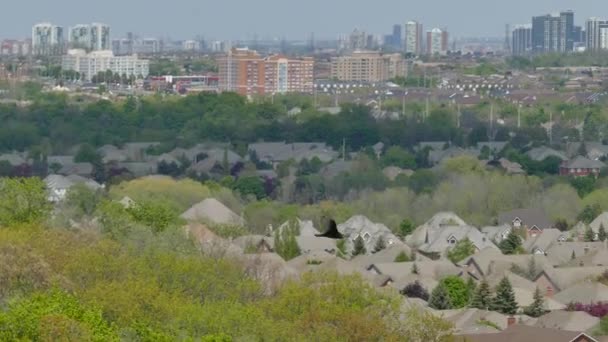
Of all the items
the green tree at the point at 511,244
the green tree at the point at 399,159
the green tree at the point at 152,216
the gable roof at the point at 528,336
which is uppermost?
the green tree at the point at 152,216

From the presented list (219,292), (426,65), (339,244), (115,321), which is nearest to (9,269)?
(115,321)

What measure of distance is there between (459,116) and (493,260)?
219ft

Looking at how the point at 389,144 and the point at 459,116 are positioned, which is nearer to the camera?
the point at 389,144

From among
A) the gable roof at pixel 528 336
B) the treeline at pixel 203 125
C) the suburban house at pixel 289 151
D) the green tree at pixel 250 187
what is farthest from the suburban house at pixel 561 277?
the treeline at pixel 203 125

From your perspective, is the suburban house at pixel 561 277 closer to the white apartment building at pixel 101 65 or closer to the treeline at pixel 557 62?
the white apartment building at pixel 101 65

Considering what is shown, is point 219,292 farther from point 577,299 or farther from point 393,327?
point 577,299

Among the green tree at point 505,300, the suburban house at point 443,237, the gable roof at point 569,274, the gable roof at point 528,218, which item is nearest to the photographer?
the green tree at point 505,300

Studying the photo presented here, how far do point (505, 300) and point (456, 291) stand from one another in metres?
2.00

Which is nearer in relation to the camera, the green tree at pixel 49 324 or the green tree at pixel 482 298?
the green tree at pixel 49 324

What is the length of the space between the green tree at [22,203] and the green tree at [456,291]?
6985 mm

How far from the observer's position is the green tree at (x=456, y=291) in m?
41.0

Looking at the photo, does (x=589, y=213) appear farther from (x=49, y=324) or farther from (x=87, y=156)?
(x=49, y=324)

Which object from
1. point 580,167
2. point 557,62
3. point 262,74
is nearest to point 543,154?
point 580,167

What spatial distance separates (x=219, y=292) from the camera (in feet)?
105
